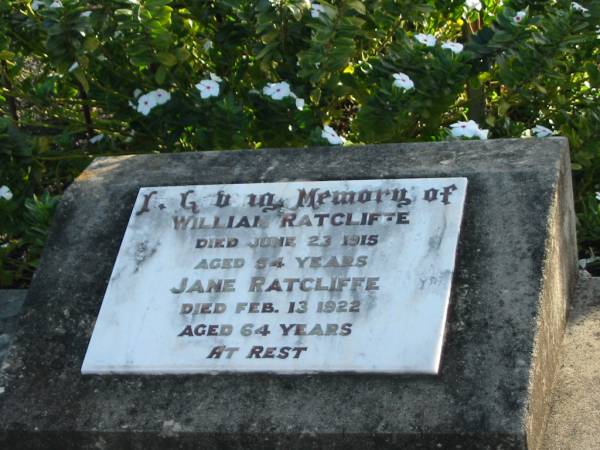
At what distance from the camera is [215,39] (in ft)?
13.0

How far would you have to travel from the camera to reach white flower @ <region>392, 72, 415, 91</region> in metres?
3.59

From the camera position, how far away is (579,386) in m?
2.84

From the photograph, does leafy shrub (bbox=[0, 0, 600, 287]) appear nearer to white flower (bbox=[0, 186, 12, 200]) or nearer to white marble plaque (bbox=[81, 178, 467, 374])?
white flower (bbox=[0, 186, 12, 200])

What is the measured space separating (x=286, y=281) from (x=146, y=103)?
1.29 metres

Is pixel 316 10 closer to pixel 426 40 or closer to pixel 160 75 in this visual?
pixel 426 40

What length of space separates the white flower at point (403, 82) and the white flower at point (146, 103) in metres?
0.83

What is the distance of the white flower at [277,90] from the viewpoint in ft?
12.3

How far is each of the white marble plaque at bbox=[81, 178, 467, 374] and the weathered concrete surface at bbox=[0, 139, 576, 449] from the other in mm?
52

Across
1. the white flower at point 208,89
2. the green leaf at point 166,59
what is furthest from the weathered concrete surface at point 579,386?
the green leaf at point 166,59

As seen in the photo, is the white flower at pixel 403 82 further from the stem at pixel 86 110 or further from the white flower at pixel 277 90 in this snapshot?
the stem at pixel 86 110

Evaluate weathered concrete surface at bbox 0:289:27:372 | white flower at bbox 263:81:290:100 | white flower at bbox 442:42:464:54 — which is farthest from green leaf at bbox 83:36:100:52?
white flower at bbox 442:42:464:54

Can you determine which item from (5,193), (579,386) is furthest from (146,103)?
(579,386)

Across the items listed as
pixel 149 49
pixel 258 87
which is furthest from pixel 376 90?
pixel 149 49

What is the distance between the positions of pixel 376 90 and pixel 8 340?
138 cm
